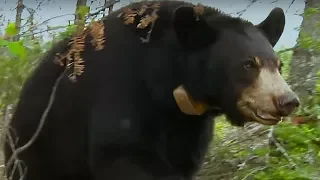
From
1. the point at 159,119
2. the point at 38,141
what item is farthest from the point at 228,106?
the point at 38,141

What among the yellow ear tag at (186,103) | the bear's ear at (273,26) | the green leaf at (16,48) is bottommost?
the yellow ear tag at (186,103)

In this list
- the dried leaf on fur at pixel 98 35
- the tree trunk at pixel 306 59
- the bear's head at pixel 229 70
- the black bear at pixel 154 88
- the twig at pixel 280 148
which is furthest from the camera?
the tree trunk at pixel 306 59

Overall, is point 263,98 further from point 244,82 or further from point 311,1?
point 311,1

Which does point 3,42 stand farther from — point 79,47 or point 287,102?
point 287,102

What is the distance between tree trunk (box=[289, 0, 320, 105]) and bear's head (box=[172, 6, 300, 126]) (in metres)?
1.69

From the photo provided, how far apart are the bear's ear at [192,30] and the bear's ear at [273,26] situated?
33 cm

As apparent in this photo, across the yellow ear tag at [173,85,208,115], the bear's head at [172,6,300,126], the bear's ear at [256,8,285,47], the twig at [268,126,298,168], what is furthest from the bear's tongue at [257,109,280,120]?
the twig at [268,126,298,168]

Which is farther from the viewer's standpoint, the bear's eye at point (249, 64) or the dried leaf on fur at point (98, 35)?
the dried leaf on fur at point (98, 35)

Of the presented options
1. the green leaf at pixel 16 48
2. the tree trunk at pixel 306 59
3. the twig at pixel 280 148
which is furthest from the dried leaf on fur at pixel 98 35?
the tree trunk at pixel 306 59

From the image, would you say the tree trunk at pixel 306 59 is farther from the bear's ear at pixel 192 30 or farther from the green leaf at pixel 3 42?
the green leaf at pixel 3 42

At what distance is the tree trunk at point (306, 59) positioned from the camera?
494 centimetres

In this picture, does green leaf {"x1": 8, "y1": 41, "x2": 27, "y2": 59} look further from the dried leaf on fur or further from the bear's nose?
the bear's nose

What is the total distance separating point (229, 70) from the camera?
3082mm

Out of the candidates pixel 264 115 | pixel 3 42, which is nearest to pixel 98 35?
pixel 3 42
